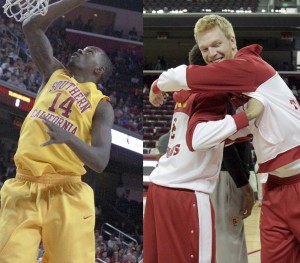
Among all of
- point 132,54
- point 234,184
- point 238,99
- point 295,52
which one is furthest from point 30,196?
point 295,52

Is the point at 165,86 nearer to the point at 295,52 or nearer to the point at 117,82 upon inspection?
the point at 117,82

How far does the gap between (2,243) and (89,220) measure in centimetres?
40

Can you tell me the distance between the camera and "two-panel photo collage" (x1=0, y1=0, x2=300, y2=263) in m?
2.40

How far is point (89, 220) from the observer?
2643 mm

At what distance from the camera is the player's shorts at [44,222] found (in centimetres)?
249

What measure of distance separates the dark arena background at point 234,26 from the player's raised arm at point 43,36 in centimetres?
1197

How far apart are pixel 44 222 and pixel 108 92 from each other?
690 millimetres

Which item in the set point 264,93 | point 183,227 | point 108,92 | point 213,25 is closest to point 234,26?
point 108,92

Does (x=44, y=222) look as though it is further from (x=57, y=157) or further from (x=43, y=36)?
(x=43, y=36)

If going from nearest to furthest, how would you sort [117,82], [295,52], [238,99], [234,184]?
1. [238,99]
2. [117,82]
3. [234,184]
4. [295,52]

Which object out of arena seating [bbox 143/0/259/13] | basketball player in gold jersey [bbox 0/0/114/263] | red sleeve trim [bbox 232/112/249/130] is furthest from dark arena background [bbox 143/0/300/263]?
red sleeve trim [bbox 232/112/249/130]

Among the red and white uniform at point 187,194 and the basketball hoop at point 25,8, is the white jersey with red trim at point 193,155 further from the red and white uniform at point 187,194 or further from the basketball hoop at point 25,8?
the basketball hoop at point 25,8

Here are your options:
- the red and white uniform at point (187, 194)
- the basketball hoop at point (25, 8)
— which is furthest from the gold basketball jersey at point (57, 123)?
the red and white uniform at point (187, 194)

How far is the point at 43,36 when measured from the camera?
2.67 meters
